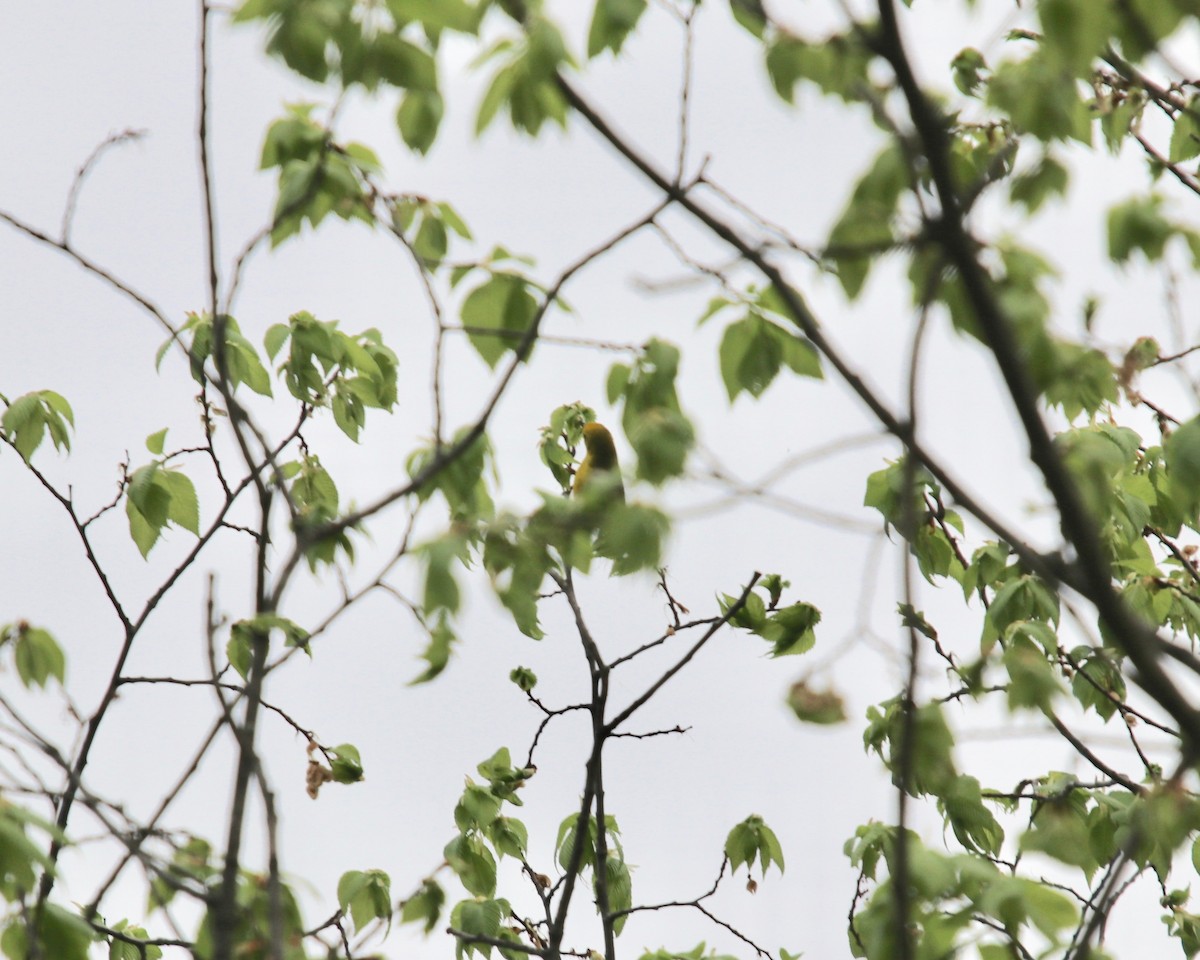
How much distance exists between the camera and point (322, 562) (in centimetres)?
295

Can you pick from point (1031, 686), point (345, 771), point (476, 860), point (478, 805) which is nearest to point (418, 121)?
point (1031, 686)

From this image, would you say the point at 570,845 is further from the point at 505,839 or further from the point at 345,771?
the point at 345,771

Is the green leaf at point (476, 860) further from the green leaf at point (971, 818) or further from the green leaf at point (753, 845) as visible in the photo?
the green leaf at point (971, 818)

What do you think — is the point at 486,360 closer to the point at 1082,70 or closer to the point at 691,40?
the point at 691,40

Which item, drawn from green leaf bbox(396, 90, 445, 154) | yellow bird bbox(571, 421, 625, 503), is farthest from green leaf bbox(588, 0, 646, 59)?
yellow bird bbox(571, 421, 625, 503)

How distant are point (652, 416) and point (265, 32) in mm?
1002

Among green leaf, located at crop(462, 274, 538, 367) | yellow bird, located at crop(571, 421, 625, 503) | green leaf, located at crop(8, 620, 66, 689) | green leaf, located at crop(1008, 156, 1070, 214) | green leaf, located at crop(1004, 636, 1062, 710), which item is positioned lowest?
green leaf, located at crop(1004, 636, 1062, 710)

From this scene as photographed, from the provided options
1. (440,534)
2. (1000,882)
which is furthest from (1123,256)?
(440,534)

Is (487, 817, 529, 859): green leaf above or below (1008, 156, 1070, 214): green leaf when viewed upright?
below

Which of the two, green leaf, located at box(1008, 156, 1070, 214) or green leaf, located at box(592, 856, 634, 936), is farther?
green leaf, located at box(592, 856, 634, 936)

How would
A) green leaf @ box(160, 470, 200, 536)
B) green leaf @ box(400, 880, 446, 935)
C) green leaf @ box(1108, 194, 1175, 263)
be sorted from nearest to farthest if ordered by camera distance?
green leaf @ box(1108, 194, 1175, 263), green leaf @ box(400, 880, 446, 935), green leaf @ box(160, 470, 200, 536)

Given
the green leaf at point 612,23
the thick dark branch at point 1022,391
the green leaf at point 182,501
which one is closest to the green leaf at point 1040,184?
the thick dark branch at point 1022,391

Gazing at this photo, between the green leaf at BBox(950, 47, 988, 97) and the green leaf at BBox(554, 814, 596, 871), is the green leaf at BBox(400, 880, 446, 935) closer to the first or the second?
the green leaf at BBox(554, 814, 596, 871)

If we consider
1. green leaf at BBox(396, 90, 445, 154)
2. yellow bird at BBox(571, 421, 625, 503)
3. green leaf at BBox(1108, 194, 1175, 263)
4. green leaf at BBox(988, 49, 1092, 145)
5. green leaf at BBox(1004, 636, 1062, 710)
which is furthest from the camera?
yellow bird at BBox(571, 421, 625, 503)
